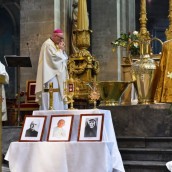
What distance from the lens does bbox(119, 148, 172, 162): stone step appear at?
650 centimetres

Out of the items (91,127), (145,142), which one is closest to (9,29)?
(145,142)

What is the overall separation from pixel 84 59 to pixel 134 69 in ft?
16.4

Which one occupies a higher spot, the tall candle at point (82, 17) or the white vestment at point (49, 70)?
the tall candle at point (82, 17)

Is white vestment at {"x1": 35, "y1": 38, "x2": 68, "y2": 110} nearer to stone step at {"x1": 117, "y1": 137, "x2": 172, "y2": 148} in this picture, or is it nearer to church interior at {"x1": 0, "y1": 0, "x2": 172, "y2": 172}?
church interior at {"x1": 0, "y1": 0, "x2": 172, "y2": 172}

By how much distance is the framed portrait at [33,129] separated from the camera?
5828 mm

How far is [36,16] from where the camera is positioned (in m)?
13.1

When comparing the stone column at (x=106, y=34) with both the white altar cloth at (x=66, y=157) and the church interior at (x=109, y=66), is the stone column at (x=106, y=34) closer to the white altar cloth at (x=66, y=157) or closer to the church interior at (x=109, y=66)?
the church interior at (x=109, y=66)

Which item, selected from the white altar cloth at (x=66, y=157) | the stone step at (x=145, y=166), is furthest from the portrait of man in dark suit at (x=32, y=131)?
the stone step at (x=145, y=166)

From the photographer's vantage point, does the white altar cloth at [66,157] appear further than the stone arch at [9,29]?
No

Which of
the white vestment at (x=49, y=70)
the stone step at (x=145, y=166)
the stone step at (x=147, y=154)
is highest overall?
the white vestment at (x=49, y=70)

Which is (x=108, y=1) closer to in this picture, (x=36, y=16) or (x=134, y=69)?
(x=36, y=16)

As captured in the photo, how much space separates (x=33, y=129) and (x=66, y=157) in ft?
2.00

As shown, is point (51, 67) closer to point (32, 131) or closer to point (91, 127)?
point (32, 131)

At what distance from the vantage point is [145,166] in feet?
20.6
